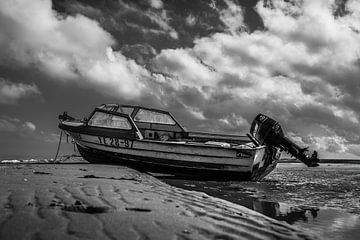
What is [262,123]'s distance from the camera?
559 inches

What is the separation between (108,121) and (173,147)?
3299 mm

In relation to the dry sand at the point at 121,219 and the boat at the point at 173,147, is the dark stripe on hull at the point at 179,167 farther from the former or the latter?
the dry sand at the point at 121,219

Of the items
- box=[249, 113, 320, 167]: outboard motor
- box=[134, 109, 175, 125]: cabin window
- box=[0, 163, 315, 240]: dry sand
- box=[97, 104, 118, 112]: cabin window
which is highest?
→ box=[97, 104, 118, 112]: cabin window

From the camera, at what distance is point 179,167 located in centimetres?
1302

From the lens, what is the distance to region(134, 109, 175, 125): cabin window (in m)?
16.1

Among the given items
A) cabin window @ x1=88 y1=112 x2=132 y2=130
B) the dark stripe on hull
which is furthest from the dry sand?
cabin window @ x1=88 y1=112 x2=132 y2=130

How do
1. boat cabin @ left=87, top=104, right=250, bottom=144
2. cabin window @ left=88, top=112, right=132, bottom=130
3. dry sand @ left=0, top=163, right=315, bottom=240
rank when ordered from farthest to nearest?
boat cabin @ left=87, top=104, right=250, bottom=144, cabin window @ left=88, top=112, right=132, bottom=130, dry sand @ left=0, top=163, right=315, bottom=240

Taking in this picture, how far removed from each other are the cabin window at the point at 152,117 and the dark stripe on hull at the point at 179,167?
2.74 m

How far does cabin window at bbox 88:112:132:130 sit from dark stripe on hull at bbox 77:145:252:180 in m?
1.18

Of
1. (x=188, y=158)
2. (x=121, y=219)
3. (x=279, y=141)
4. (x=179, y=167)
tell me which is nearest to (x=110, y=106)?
(x=179, y=167)

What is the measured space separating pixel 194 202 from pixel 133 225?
1.80 meters

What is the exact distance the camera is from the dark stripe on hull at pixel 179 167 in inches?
495

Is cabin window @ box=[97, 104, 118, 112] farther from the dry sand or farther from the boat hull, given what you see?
the dry sand

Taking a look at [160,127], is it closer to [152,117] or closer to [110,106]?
[152,117]
